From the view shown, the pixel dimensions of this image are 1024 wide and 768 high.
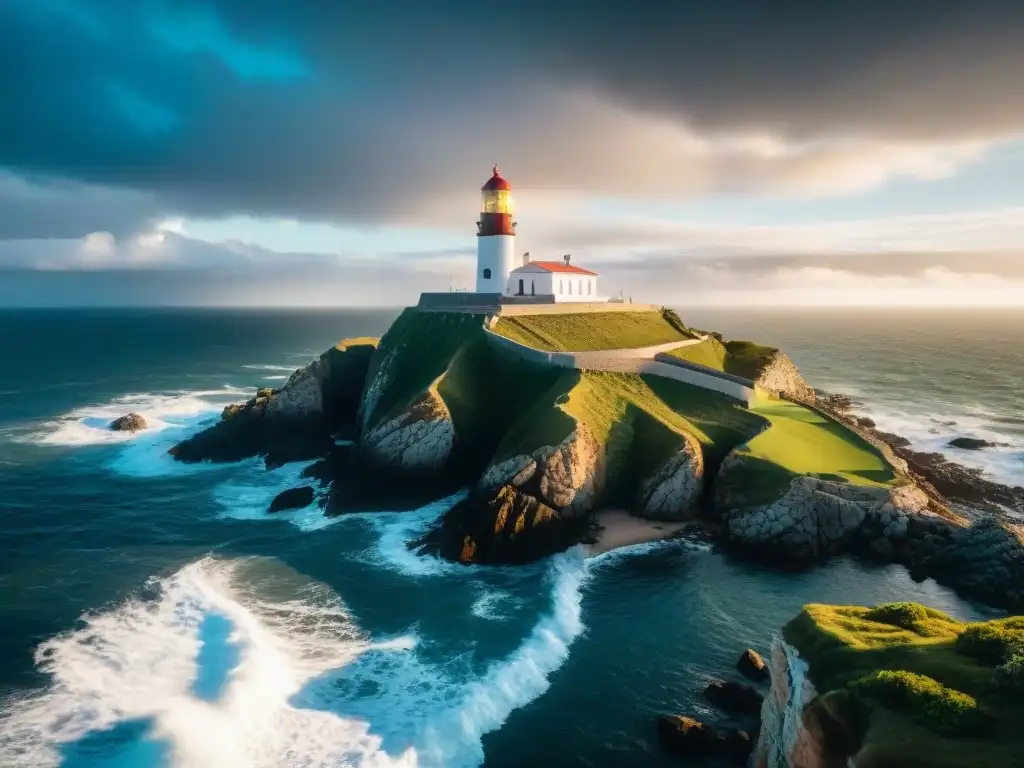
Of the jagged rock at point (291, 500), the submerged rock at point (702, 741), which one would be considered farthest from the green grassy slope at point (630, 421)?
the submerged rock at point (702, 741)

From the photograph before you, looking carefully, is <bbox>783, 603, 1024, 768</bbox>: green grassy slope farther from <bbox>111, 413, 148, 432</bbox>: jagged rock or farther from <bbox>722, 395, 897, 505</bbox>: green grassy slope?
<bbox>111, 413, 148, 432</bbox>: jagged rock

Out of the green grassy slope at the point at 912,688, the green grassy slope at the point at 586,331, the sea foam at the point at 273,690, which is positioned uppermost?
the green grassy slope at the point at 586,331

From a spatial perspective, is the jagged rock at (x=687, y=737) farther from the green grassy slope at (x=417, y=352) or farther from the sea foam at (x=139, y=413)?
the sea foam at (x=139, y=413)

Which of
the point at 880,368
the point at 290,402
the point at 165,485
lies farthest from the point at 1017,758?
the point at 880,368

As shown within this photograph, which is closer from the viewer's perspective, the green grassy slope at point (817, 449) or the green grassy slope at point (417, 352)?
the green grassy slope at point (817, 449)

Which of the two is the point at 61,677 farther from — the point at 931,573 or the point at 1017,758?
the point at 931,573

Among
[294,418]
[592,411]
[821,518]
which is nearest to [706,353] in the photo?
[592,411]

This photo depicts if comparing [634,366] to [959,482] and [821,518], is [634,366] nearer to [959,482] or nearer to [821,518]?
[821,518]
